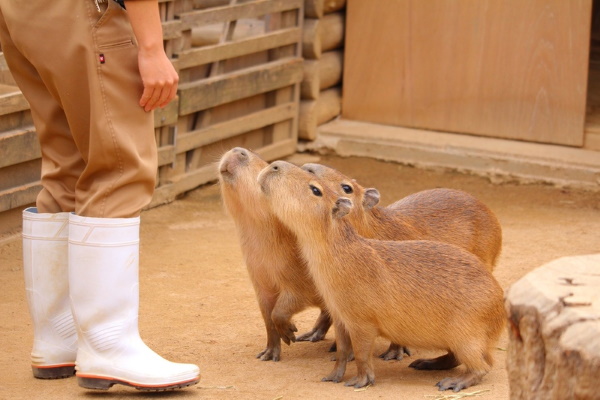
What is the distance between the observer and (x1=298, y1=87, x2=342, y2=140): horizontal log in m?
8.30

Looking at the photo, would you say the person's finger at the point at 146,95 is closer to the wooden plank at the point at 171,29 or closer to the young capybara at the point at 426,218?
the young capybara at the point at 426,218

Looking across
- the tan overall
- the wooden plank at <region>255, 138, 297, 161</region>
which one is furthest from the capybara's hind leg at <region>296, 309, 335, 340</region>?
the wooden plank at <region>255, 138, 297, 161</region>

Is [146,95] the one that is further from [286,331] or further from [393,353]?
[393,353]

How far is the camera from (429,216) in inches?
176

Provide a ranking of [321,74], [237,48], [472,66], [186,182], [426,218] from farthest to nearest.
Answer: [321,74] < [472,66] < [237,48] < [186,182] < [426,218]

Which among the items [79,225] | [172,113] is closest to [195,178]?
[172,113]

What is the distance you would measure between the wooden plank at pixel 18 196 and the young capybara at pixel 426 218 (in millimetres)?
2196

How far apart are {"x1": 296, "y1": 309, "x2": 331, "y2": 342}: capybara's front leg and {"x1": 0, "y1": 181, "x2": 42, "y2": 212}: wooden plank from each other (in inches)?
83.2

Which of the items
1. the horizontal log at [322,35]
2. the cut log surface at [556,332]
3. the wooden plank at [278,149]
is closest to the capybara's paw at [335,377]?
the cut log surface at [556,332]

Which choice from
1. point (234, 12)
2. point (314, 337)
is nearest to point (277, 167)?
point (314, 337)

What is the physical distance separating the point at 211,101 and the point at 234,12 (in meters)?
0.69

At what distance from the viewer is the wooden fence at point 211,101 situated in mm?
5684

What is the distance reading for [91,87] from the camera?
3182 mm

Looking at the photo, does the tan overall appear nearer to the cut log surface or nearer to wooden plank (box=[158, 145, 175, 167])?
the cut log surface
